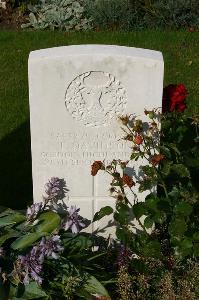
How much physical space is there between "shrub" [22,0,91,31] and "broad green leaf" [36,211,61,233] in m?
4.97

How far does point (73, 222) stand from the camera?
3.78 meters

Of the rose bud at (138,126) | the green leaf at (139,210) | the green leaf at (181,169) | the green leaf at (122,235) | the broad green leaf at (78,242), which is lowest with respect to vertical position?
the broad green leaf at (78,242)

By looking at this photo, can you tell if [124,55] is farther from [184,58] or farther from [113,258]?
[184,58]

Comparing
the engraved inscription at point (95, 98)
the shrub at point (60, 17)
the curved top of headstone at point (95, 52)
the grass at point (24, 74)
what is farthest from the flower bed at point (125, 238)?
the shrub at point (60, 17)

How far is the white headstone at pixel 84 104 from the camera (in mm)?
3639

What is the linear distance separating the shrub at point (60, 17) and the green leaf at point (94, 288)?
5284 mm

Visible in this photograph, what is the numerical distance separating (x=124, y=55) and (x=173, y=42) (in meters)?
4.47

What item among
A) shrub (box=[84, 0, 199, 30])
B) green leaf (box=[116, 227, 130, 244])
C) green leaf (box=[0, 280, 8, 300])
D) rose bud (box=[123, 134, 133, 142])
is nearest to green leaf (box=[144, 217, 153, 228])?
green leaf (box=[116, 227, 130, 244])

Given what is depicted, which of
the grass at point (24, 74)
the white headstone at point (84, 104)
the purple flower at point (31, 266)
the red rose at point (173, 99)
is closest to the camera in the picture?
the purple flower at point (31, 266)

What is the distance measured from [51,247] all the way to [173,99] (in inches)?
50.2

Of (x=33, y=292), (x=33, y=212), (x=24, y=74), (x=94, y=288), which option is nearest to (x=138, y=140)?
(x=33, y=212)

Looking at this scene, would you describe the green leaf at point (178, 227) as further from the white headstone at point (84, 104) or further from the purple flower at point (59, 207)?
the purple flower at point (59, 207)

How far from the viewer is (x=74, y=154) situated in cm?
396

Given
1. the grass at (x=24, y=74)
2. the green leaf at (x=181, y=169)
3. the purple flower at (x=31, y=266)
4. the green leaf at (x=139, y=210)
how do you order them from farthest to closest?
the grass at (x=24, y=74) < the green leaf at (x=181, y=169) < the green leaf at (x=139, y=210) < the purple flower at (x=31, y=266)
